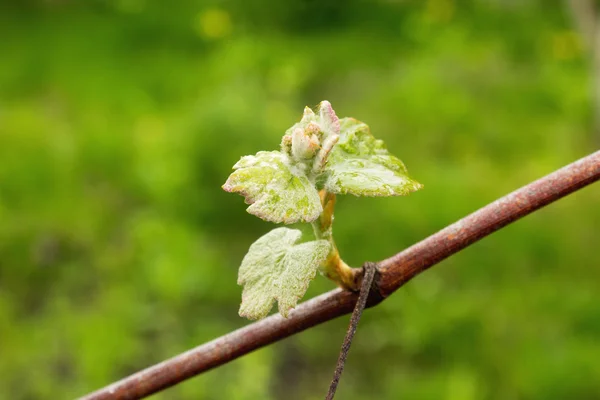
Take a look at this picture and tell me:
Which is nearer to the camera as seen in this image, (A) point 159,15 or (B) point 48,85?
(B) point 48,85

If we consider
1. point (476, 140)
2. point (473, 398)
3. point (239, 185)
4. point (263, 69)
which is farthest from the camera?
point (263, 69)

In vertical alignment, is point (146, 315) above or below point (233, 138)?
below

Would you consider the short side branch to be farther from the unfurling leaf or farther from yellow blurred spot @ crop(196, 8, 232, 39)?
yellow blurred spot @ crop(196, 8, 232, 39)

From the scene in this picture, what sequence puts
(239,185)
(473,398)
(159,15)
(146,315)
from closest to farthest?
(239,185) < (473,398) < (146,315) < (159,15)

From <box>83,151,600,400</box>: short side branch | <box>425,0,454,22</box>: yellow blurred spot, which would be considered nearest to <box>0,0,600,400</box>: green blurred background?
<box>425,0,454,22</box>: yellow blurred spot

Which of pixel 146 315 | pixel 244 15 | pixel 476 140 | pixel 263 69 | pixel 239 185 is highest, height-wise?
pixel 244 15

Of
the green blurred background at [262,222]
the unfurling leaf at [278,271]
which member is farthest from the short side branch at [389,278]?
the green blurred background at [262,222]

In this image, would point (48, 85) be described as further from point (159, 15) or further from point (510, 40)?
point (510, 40)

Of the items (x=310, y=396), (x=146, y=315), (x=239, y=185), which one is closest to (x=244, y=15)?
(x=146, y=315)
